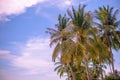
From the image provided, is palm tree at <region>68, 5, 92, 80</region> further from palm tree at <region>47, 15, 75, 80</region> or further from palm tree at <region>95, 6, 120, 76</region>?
palm tree at <region>95, 6, 120, 76</region>

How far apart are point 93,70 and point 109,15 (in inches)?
673

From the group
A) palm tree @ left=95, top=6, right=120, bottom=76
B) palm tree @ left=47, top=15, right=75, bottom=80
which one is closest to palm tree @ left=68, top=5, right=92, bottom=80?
palm tree @ left=47, top=15, right=75, bottom=80

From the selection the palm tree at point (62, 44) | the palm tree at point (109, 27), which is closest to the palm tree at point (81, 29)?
the palm tree at point (62, 44)

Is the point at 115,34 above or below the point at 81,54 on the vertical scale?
above

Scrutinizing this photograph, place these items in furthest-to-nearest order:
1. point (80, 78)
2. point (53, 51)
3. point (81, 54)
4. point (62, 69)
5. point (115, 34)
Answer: point (80, 78) < point (62, 69) < point (115, 34) < point (53, 51) < point (81, 54)

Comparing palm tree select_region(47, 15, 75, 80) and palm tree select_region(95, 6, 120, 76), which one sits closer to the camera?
palm tree select_region(47, 15, 75, 80)

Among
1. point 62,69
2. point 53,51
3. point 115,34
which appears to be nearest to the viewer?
point 53,51

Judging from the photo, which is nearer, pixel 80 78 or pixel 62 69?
pixel 62 69

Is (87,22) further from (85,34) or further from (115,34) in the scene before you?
(115,34)

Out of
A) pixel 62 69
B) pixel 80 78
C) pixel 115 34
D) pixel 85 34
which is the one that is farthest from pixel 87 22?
pixel 80 78

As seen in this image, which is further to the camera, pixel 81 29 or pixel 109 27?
pixel 109 27

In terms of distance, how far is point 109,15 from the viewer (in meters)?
34.7

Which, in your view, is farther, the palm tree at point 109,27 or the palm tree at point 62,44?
the palm tree at point 109,27

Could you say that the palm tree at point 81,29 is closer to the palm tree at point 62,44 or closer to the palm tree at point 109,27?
the palm tree at point 62,44
